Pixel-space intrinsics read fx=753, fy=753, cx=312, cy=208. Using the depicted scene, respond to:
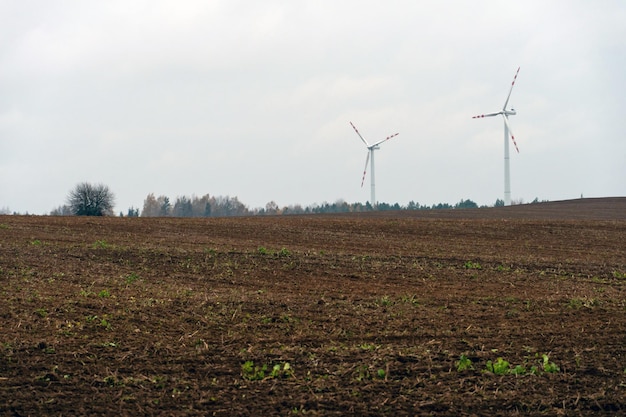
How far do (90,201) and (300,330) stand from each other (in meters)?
45.3

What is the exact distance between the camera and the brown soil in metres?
9.25

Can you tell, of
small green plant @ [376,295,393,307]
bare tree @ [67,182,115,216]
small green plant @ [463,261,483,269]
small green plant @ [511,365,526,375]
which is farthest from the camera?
bare tree @ [67,182,115,216]

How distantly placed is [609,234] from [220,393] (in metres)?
29.8

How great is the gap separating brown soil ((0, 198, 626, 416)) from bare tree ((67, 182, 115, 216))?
2798 cm

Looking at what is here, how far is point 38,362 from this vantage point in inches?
405

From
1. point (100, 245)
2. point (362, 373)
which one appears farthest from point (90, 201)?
point (362, 373)

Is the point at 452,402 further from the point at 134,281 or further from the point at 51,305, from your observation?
the point at 134,281

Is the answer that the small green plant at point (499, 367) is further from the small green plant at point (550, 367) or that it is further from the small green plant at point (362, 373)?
the small green plant at point (362, 373)

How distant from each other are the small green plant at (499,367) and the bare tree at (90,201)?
47232 millimetres

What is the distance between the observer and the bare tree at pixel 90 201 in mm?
54375

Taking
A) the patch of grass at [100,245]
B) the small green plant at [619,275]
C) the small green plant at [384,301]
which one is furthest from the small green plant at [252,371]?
the small green plant at [619,275]

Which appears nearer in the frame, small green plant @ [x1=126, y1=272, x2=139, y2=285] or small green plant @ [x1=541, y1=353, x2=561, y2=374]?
small green plant @ [x1=541, y1=353, x2=561, y2=374]

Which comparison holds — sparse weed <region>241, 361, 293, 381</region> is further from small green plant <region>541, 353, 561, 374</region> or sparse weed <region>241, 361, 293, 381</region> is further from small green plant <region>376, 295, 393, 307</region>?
small green plant <region>376, 295, 393, 307</region>

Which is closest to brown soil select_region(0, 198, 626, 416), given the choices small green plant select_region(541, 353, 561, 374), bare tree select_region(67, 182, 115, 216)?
small green plant select_region(541, 353, 561, 374)
